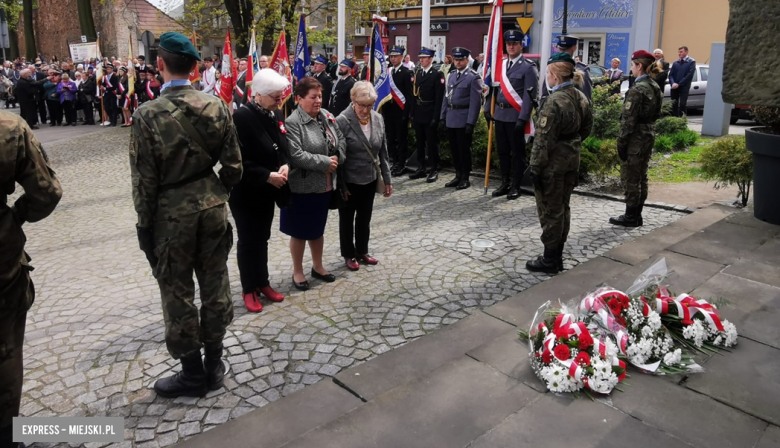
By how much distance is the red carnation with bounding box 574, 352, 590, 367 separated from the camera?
10.9ft

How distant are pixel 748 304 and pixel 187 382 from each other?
3900 millimetres

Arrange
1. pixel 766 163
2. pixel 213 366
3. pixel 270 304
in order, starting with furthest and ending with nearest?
pixel 766 163
pixel 270 304
pixel 213 366

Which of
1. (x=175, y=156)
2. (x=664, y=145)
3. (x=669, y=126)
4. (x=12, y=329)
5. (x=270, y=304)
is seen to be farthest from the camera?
(x=669, y=126)

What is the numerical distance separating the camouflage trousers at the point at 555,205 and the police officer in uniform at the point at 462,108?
3485 millimetres

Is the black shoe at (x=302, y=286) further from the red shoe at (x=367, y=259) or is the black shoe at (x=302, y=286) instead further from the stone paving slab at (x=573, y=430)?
the stone paving slab at (x=573, y=430)

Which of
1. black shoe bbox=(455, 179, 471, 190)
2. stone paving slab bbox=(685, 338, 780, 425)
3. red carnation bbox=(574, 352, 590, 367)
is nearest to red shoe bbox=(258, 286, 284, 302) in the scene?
red carnation bbox=(574, 352, 590, 367)

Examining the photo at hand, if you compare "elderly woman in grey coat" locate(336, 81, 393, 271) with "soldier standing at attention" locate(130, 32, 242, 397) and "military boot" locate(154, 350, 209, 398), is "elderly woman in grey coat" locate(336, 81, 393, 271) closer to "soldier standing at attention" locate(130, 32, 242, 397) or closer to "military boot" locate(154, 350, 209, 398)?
"soldier standing at attention" locate(130, 32, 242, 397)

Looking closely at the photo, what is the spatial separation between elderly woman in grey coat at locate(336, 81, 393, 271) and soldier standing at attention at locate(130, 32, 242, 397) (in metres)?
2.01

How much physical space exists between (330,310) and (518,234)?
9.35 feet

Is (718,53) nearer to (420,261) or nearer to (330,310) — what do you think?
(420,261)

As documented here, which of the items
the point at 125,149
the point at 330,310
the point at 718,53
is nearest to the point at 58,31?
the point at 125,149

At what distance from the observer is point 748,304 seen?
4.40 meters

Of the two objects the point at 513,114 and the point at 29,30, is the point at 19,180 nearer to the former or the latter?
the point at 513,114

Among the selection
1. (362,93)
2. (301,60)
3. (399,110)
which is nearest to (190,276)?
(362,93)
